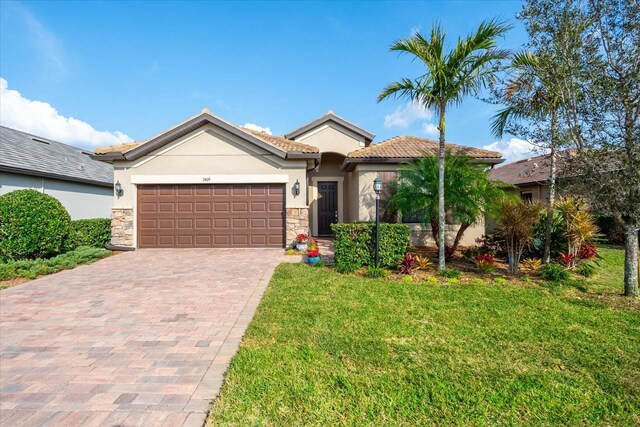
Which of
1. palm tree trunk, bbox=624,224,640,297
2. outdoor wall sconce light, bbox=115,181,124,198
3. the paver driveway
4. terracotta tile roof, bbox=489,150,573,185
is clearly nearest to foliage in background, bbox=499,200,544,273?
palm tree trunk, bbox=624,224,640,297

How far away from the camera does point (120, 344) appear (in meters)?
4.09

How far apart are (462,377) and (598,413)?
110cm

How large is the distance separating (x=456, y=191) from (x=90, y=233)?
43.2 ft

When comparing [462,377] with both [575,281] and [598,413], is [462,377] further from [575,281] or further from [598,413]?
[575,281]

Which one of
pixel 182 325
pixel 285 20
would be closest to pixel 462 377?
pixel 182 325

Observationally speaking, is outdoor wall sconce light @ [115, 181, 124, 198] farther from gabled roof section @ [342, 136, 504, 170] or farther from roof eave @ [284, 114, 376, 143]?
gabled roof section @ [342, 136, 504, 170]

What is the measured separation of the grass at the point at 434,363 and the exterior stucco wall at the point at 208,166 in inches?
272

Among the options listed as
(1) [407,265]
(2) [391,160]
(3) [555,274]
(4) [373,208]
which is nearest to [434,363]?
(1) [407,265]

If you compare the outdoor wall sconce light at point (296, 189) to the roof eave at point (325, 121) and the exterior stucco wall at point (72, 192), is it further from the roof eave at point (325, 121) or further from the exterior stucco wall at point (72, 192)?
the exterior stucco wall at point (72, 192)

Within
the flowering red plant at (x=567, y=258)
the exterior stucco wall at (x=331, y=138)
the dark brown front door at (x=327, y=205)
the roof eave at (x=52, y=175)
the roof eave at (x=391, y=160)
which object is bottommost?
the flowering red plant at (x=567, y=258)

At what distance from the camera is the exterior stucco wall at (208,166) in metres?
12.0

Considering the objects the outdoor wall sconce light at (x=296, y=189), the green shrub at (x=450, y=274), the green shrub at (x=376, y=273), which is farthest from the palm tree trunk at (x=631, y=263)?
the outdoor wall sconce light at (x=296, y=189)

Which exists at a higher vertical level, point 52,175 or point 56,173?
point 56,173

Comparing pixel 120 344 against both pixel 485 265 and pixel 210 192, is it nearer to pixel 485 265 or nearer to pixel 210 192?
pixel 485 265
